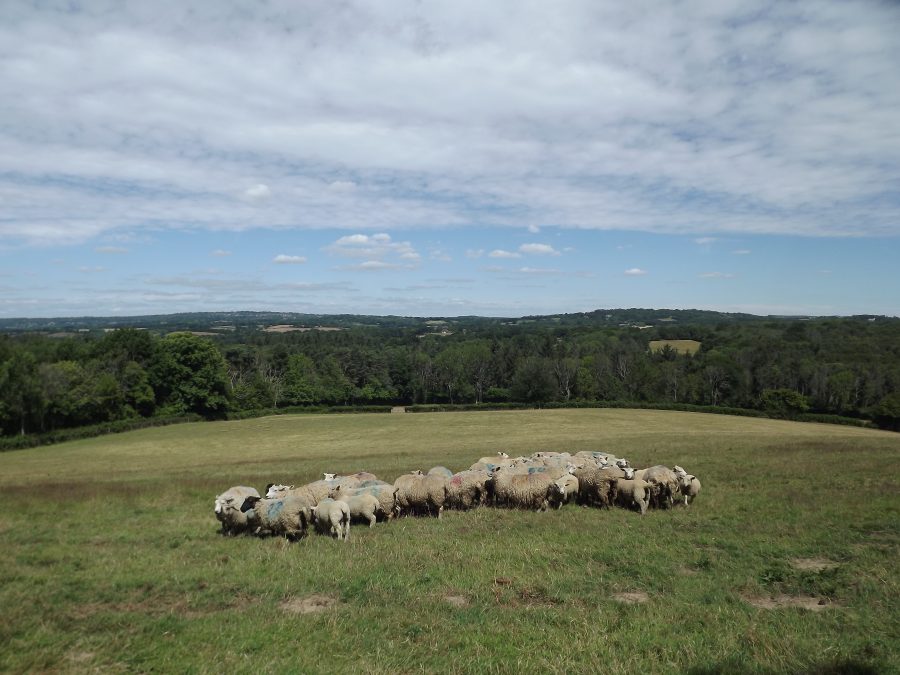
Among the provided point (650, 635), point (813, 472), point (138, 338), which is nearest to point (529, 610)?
point (650, 635)

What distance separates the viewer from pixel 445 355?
110125 millimetres

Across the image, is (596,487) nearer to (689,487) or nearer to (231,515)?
(689,487)

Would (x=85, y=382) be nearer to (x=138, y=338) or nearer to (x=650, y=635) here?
(x=138, y=338)

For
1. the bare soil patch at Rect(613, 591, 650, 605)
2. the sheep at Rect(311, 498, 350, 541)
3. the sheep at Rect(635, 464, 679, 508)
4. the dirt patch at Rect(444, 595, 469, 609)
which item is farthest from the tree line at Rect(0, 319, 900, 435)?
the dirt patch at Rect(444, 595, 469, 609)

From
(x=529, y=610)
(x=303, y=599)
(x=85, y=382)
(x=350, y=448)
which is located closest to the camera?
(x=529, y=610)

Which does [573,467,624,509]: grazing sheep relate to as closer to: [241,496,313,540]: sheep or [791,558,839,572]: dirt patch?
[791,558,839,572]: dirt patch

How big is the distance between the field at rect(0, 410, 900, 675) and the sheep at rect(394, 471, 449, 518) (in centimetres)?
59

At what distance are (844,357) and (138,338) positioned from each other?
4258 inches

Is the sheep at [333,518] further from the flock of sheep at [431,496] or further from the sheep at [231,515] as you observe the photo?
the sheep at [231,515]

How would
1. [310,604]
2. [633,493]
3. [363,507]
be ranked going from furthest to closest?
1. [633,493]
2. [363,507]
3. [310,604]

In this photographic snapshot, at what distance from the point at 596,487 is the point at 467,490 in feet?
13.5

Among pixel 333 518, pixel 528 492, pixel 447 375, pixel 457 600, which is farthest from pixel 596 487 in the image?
pixel 447 375

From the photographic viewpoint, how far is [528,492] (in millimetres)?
16500

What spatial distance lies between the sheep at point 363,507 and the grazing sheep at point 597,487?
22.5 ft
